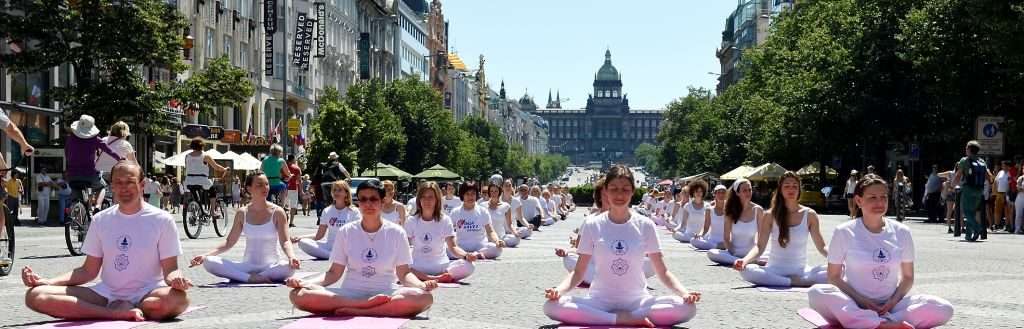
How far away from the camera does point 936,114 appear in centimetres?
4941

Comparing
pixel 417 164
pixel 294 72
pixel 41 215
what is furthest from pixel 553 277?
pixel 417 164

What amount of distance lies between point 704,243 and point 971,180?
16.8 ft

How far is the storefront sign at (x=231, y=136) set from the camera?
62188 millimetres

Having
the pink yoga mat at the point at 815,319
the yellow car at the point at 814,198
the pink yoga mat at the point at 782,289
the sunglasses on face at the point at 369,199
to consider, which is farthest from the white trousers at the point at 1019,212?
the yellow car at the point at 814,198

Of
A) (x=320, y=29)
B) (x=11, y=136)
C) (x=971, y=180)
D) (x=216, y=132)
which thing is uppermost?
(x=320, y=29)

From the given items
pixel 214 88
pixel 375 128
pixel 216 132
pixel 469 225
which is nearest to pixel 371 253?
pixel 469 225

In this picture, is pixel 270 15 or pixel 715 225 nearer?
pixel 715 225

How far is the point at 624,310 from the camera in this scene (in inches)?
374

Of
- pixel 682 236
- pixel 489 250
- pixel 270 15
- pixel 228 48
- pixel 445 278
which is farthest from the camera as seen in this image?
pixel 270 15

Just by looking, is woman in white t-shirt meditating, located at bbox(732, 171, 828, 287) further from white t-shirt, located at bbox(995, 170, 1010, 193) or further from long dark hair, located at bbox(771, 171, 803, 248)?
white t-shirt, located at bbox(995, 170, 1010, 193)

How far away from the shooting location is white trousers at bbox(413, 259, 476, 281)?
14.5 metres

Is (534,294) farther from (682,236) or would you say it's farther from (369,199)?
(682,236)

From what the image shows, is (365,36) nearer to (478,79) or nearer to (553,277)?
(553,277)

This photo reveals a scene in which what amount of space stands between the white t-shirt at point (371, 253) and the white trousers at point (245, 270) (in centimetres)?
369
